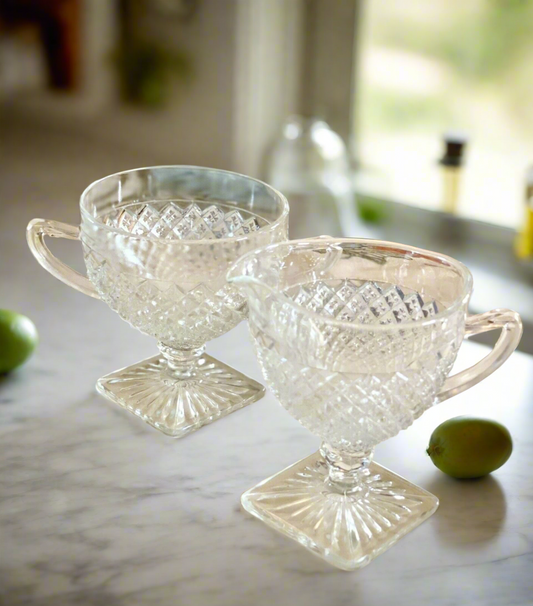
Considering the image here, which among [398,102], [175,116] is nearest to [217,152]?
[175,116]

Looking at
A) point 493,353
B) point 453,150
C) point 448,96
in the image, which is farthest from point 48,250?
point 448,96

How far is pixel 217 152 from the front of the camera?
1820mm

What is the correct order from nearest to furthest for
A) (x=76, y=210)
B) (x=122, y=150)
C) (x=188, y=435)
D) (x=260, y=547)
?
(x=260, y=547), (x=188, y=435), (x=76, y=210), (x=122, y=150)

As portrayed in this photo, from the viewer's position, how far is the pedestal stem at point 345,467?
2.39 feet

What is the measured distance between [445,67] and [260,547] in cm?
122

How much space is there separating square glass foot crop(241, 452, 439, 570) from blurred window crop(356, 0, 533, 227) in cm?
102

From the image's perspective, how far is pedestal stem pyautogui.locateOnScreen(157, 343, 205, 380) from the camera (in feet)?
2.91

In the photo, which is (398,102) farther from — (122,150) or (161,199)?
(161,199)

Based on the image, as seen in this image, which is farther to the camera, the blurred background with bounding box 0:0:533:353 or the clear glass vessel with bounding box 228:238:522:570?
the blurred background with bounding box 0:0:533:353

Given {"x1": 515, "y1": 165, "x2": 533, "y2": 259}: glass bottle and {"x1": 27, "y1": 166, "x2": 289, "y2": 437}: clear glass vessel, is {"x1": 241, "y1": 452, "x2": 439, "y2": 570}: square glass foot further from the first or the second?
{"x1": 515, "y1": 165, "x2": 533, "y2": 259}: glass bottle

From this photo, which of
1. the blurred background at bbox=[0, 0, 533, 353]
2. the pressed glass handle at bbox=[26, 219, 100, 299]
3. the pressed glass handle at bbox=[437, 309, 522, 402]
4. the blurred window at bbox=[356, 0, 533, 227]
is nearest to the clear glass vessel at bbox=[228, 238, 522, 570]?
the pressed glass handle at bbox=[437, 309, 522, 402]

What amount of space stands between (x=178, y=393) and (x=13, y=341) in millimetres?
183

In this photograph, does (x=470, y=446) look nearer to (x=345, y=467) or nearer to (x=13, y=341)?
(x=345, y=467)

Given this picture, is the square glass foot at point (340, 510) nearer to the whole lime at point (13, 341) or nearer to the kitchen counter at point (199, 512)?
the kitchen counter at point (199, 512)
